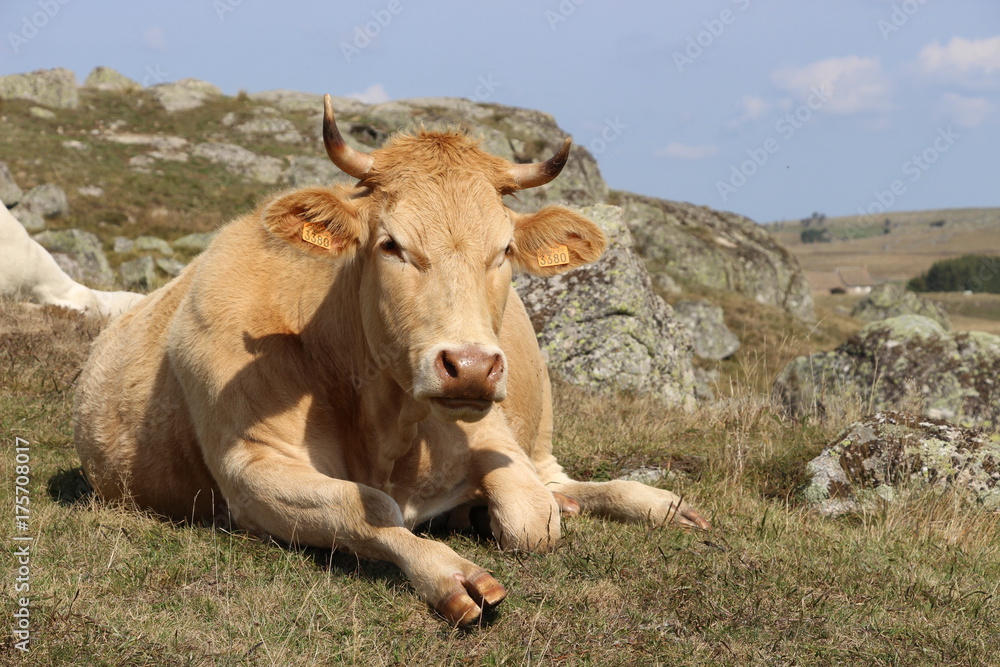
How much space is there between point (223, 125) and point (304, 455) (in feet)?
196

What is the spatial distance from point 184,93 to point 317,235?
221ft


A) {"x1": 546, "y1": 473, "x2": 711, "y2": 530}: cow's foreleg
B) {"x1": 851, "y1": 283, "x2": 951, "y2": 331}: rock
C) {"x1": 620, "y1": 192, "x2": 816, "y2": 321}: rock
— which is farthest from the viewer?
{"x1": 851, "y1": 283, "x2": 951, "y2": 331}: rock

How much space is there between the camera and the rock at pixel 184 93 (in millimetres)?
63403

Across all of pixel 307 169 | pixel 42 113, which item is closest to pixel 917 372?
pixel 307 169

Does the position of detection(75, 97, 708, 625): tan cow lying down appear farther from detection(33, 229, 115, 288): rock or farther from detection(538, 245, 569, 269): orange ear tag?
detection(33, 229, 115, 288): rock

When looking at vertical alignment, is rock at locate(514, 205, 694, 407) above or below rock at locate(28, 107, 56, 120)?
below

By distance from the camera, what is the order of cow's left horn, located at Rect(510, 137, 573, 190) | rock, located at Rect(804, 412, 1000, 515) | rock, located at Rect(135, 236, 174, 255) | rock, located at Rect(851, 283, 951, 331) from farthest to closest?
rock, located at Rect(851, 283, 951, 331)
rock, located at Rect(135, 236, 174, 255)
rock, located at Rect(804, 412, 1000, 515)
cow's left horn, located at Rect(510, 137, 573, 190)

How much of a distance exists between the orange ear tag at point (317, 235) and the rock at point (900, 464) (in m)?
4.40

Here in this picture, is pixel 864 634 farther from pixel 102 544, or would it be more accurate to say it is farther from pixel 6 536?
pixel 6 536

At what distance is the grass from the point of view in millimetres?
3861

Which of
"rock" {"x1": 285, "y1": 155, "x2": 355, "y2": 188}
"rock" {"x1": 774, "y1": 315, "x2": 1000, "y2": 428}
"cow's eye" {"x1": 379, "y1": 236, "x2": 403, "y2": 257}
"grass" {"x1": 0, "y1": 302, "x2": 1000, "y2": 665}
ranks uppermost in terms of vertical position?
"rock" {"x1": 285, "y1": 155, "x2": 355, "y2": 188}

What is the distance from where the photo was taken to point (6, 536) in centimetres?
510

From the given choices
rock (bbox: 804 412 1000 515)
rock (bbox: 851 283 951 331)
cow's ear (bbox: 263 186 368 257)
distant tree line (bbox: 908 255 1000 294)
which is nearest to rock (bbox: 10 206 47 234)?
cow's ear (bbox: 263 186 368 257)

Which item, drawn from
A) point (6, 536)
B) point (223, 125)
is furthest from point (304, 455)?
point (223, 125)
